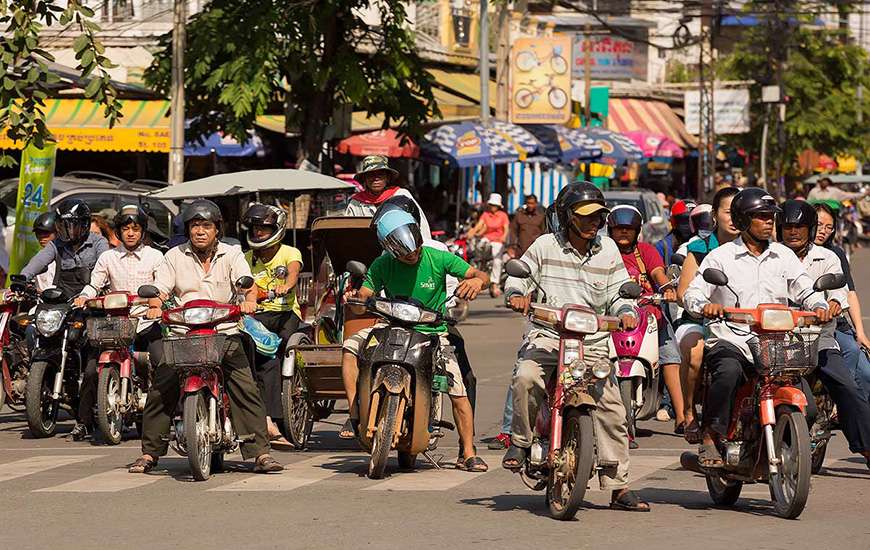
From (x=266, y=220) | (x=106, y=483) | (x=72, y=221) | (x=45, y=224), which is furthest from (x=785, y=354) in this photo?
(x=45, y=224)

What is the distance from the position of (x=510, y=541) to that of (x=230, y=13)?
697 inches

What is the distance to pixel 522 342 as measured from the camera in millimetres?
8945

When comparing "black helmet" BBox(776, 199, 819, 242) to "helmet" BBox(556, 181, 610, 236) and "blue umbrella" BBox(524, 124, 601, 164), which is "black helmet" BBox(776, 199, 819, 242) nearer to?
"helmet" BBox(556, 181, 610, 236)

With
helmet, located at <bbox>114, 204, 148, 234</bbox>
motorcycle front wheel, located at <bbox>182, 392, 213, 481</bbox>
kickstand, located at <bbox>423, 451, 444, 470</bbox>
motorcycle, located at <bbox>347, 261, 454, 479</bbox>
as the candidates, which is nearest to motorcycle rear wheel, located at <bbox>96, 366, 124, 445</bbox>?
helmet, located at <bbox>114, 204, 148, 234</bbox>

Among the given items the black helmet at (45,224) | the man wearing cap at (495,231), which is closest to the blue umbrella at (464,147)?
the man wearing cap at (495,231)

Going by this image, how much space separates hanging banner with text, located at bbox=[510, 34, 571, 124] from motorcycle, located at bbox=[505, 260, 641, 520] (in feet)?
91.0

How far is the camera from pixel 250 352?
37.8ft

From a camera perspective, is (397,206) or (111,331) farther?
(111,331)

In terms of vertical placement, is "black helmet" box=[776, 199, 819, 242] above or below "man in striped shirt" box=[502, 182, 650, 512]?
above

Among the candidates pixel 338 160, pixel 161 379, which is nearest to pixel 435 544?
pixel 161 379

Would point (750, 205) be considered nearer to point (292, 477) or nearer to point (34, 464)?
point (292, 477)

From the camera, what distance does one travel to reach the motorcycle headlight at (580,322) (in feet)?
28.0

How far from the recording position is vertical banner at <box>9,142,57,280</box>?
16.7 meters

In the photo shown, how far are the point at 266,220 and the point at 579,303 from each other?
3.74 meters
